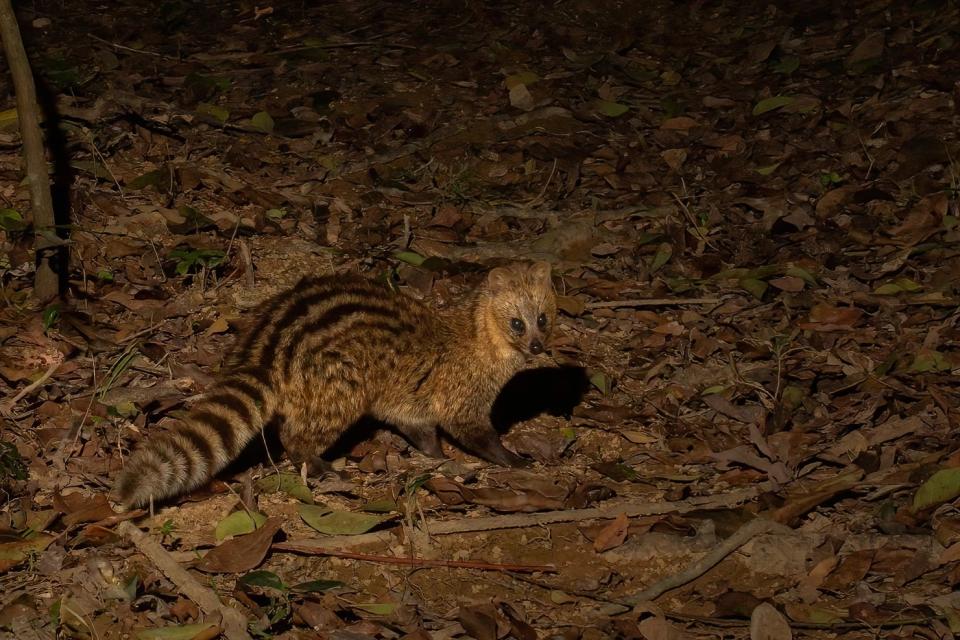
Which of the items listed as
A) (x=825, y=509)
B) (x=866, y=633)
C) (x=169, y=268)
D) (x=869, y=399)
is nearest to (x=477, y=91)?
(x=169, y=268)

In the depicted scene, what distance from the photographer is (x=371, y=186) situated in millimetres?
8242

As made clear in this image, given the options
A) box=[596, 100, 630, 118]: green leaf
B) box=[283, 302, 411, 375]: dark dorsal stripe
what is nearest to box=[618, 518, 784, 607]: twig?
box=[283, 302, 411, 375]: dark dorsal stripe

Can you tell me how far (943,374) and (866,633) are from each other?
7.80 feet

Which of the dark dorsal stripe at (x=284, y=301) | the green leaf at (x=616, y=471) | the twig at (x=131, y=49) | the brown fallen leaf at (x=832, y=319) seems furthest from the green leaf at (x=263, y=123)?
the brown fallen leaf at (x=832, y=319)

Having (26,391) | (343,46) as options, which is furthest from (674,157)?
(26,391)

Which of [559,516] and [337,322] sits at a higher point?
[337,322]

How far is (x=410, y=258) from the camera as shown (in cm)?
748

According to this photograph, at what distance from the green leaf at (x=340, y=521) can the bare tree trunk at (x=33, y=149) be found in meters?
2.21

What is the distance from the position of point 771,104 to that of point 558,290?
3480 mm

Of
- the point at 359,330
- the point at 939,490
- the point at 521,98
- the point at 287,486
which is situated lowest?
the point at 939,490

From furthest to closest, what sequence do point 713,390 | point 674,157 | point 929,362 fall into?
1. point 674,157
2. point 713,390
3. point 929,362

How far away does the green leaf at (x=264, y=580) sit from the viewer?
4.35 meters

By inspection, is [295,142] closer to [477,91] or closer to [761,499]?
[477,91]

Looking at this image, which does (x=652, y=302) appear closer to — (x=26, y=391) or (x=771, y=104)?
(x=771, y=104)
